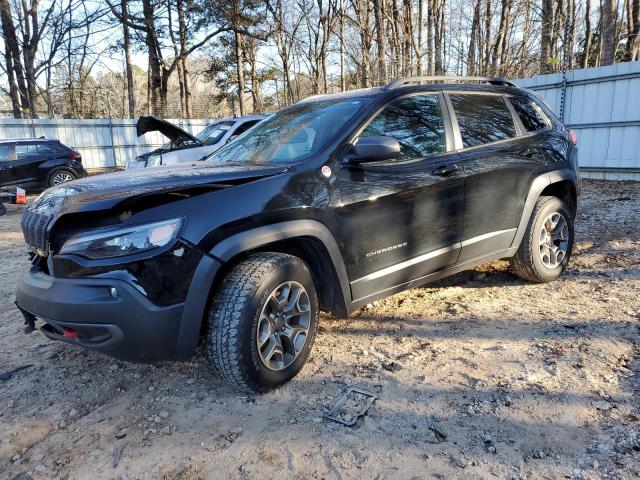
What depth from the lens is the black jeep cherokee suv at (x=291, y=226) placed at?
2357mm

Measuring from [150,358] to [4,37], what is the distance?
27465 millimetres

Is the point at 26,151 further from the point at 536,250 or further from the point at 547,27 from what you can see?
the point at 547,27

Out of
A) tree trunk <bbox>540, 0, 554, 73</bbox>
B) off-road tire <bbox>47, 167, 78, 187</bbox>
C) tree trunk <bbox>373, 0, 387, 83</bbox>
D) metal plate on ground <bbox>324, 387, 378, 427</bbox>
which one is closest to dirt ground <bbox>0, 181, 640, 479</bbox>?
metal plate on ground <bbox>324, 387, 378, 427</bbox>

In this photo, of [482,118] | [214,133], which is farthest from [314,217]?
[214,133]

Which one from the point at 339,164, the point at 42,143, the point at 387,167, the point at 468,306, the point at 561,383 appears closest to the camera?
the point at 561,383

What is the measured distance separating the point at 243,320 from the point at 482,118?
2705 mm

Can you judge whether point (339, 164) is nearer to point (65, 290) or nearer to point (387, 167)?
point (387, 167)

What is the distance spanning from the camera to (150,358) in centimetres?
244

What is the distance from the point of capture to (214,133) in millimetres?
10312

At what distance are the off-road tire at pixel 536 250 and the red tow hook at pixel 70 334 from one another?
3.56 meters

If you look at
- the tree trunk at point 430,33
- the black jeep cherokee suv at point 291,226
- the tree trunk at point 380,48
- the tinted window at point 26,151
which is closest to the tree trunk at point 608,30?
the tree trunk at point 380,48

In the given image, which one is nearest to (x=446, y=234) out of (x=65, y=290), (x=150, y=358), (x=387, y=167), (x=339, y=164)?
(x=387, y=167)

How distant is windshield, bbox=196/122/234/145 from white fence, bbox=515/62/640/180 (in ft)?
24.6

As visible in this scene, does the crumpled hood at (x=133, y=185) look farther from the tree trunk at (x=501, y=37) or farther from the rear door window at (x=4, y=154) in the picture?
the tree trunk at (x=501, y=37)
